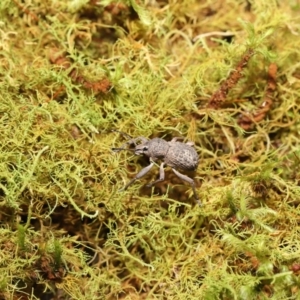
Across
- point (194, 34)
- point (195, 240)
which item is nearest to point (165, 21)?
point (194, 34)

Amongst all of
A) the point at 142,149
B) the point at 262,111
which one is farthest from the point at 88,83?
the point at 262,111

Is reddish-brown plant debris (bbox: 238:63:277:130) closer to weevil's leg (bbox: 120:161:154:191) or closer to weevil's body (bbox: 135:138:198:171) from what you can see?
weevil's body (bbox: 135:138:198:171)

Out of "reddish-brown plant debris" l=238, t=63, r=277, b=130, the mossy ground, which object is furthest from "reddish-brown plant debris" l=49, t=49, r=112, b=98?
"reddish-brown plant debris" l=238, t=63, r=277, b=130

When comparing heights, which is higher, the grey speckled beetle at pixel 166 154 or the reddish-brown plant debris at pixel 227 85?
the reddish-brown plant debris at pixel 227 85

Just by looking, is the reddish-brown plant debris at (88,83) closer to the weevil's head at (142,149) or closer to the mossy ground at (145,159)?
the mossy ground at (145,159)

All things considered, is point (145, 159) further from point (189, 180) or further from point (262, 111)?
point (262, 111)

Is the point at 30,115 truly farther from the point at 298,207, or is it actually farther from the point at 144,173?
the point at 298,207

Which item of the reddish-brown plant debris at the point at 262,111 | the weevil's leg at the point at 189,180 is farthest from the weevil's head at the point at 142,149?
the reddish-brown plant debris at the point at 262,111
